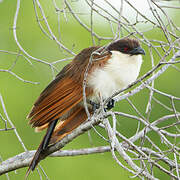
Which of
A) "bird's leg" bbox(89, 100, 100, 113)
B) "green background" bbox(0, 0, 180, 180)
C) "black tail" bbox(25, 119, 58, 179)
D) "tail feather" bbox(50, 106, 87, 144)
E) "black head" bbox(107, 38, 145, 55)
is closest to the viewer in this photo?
"black tail" bbox(25, 119, 58, 179)

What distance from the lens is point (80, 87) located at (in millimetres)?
3080

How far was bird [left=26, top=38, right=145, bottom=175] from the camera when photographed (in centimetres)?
297

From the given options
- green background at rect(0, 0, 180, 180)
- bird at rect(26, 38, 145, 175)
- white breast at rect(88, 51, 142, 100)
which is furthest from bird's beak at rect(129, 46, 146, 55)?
green background at rect(0, 0, 180, 180)

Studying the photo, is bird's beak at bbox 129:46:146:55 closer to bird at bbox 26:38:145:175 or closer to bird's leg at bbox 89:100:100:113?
bird at bbox 26:38:145:175

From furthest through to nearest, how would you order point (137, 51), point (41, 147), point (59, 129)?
1. point (137, 51)
2. point (59, 129)
3. point (41, 147)

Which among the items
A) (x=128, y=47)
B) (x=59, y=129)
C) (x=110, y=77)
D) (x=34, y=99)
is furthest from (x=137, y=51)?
(x=34, y=99)

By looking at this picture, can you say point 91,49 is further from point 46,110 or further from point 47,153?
point 47,153

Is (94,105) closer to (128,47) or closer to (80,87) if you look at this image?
(80,87)

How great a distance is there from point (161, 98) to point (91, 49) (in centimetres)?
492

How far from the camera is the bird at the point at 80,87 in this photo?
297 centimetres

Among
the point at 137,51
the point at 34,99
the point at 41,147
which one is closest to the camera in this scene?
the point at 41,147

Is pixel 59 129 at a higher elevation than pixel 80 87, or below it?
below

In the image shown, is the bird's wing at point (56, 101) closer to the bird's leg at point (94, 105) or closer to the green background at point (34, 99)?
the bird's leg at point (94, 105)

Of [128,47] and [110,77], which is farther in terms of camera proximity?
[128,47]
